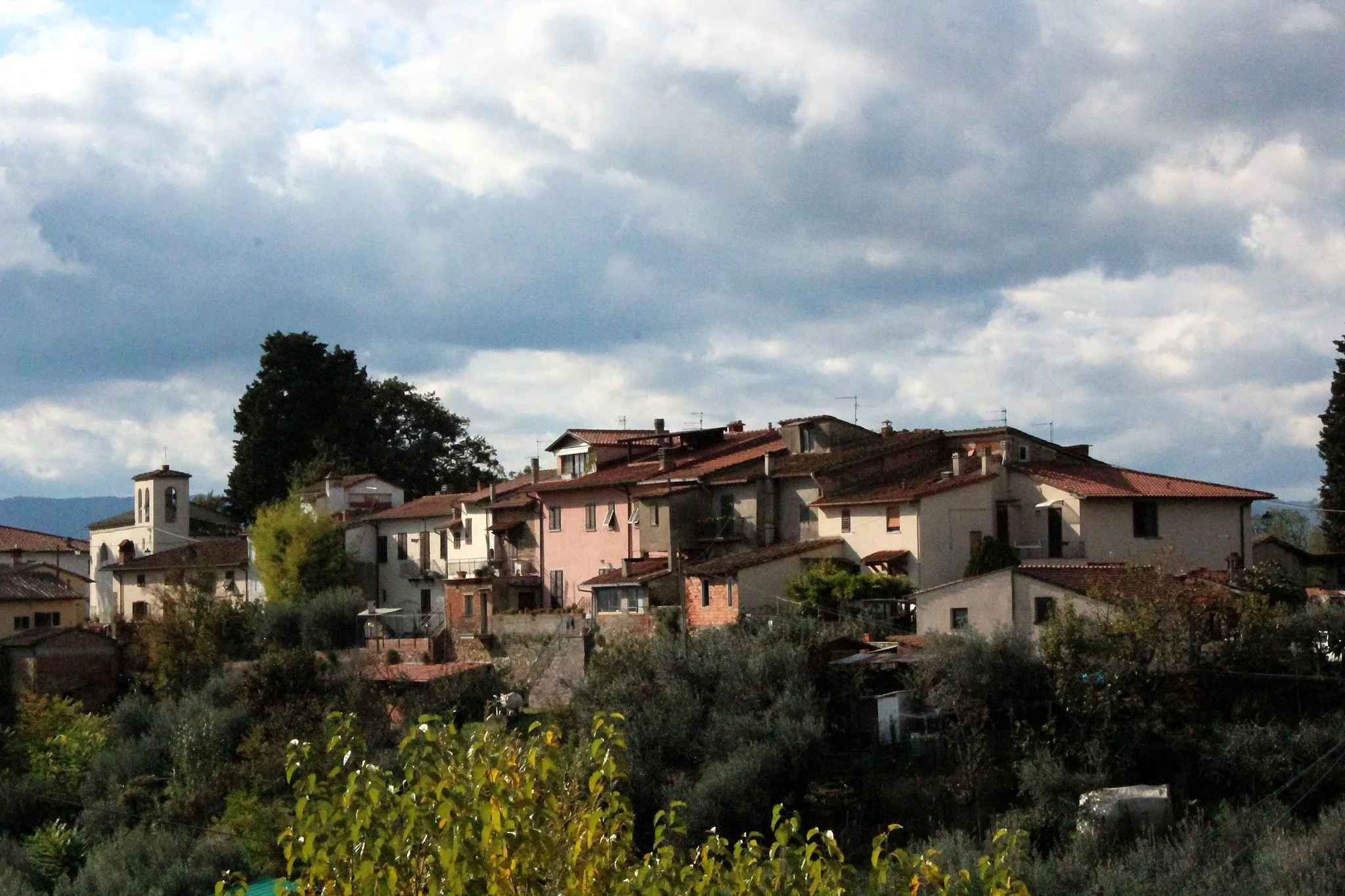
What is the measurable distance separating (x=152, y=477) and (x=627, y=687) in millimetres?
46828

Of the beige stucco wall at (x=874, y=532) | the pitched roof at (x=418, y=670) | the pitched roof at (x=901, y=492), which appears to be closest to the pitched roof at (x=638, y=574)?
the pitched roof at (x=418, y=670)

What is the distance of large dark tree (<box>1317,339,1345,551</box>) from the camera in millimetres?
55312

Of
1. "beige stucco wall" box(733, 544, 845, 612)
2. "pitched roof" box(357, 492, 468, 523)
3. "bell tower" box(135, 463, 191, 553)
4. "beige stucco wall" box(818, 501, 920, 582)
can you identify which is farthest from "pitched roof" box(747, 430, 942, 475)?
"bell tower" box(135, 463, 191, 553)

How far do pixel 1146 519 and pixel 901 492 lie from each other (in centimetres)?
748

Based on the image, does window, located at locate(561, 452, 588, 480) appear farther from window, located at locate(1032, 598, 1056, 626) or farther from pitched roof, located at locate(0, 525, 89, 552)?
pitched roof, located at locate(0, 525, 89, 552)

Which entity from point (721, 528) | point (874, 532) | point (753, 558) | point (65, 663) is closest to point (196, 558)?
point (65, 663)

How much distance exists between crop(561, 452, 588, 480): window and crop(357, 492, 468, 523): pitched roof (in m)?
5.52

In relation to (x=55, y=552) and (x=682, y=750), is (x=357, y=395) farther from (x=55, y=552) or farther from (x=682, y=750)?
(x=682, y=750)

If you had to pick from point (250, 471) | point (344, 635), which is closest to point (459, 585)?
point (344, 635)

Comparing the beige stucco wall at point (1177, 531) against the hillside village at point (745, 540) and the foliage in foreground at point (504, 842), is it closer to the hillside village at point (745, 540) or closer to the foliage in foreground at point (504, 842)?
the hillside village at point (745, 540)

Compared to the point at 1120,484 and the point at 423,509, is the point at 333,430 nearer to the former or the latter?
the point at 423,509

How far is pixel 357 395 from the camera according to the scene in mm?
86312

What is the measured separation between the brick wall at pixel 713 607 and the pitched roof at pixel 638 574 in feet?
7.70

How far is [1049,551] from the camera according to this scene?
47469 mm
